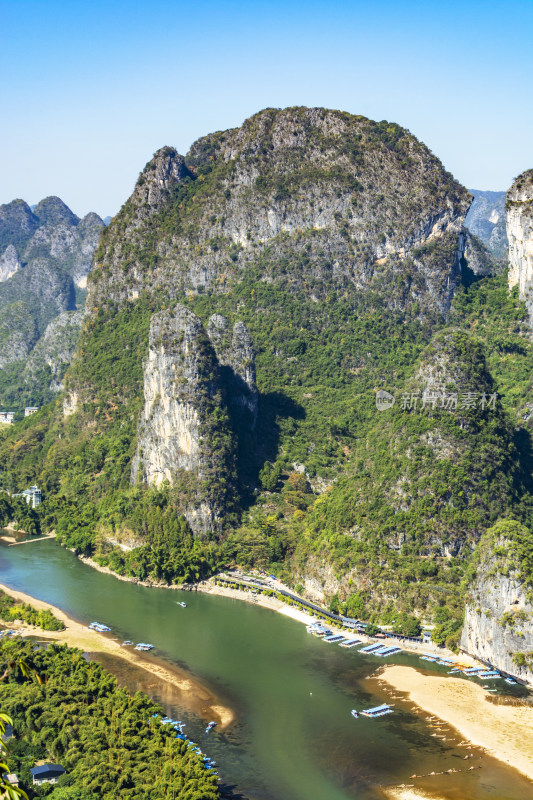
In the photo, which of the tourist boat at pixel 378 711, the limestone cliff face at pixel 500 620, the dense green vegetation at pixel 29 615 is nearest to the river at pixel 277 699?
the tourist boat at pixel 378 711

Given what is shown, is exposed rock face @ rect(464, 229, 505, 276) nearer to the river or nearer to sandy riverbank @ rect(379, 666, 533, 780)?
the river

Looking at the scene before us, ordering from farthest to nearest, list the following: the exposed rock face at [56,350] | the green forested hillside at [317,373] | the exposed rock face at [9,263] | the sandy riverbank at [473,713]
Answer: the exposed rock face at [9,263], the exposed rock face at [56,350], the green forested hillside at [317,373], the sandy riverbank at [473,713]

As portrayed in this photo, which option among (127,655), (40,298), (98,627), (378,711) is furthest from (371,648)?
(40,298)

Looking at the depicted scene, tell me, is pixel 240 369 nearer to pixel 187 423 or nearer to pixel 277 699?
pixel 187 423

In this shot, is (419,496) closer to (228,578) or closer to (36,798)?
(228,578)

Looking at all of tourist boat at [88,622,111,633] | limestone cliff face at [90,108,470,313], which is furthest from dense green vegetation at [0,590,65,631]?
limestone cliff face at [90,108,470,313]

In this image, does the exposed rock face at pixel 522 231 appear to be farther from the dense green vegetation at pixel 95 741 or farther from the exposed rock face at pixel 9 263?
the exposed rock face at pixel 9 263
